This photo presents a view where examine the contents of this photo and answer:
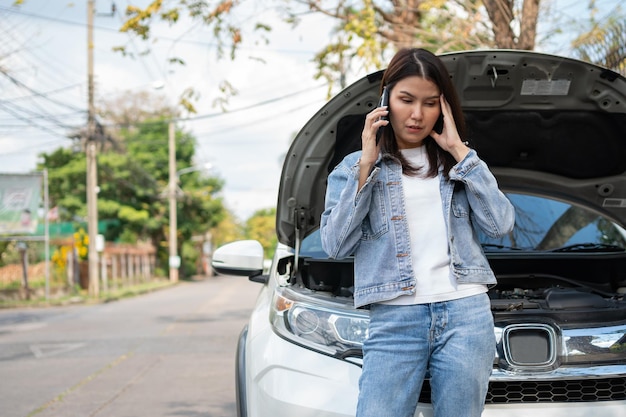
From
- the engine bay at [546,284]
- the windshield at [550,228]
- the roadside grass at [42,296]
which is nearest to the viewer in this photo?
the engine bay at [546,284]

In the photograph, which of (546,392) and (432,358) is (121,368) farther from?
(432,358)

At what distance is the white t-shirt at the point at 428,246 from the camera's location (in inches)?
85.8

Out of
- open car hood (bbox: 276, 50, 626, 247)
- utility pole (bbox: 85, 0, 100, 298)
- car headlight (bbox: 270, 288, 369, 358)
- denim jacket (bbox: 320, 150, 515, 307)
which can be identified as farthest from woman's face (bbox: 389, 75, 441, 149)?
utility pole (bbox: 85, 0, 100, 298)

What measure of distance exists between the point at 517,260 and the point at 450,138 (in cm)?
170

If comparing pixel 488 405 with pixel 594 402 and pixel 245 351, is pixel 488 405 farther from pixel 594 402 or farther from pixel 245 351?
pixel 245 351

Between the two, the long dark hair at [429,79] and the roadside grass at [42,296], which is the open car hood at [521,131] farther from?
the roadside grass at [42,296]

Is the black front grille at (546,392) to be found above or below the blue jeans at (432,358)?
below

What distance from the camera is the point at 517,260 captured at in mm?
3779

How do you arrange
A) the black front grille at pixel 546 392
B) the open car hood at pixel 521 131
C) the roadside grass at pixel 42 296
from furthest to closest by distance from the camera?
the roadside grass at pixel 42 296 → the open car hood at pixel 521 131 → the black front grille at pixel 546 392

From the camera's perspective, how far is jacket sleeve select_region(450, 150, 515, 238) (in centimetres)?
221

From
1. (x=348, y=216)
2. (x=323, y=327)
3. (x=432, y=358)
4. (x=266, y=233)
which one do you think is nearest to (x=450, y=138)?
(x=348, y=216)

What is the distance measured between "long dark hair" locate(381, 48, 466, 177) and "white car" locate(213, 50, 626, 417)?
2.24 feet

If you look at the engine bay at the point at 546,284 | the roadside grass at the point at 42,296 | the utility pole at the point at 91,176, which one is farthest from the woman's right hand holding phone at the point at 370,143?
the utility pole at the point at 91,176

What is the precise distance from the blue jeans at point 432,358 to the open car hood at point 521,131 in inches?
50.6
